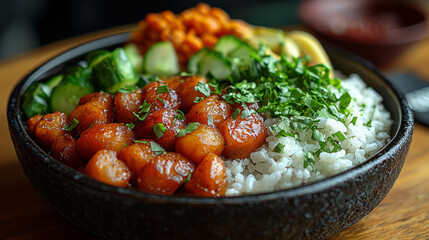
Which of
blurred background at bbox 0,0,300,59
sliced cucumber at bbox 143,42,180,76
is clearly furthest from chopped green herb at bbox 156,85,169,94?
blurred background at bbox 0,0,300,59

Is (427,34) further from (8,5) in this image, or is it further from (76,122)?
(8,5)

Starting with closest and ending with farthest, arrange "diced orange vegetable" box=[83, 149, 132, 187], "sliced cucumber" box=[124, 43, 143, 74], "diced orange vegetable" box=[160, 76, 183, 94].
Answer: "diced orange vegetable" box=[83, 149, 132, 187] → "diced orange vegetable" box=[160, 76, 183, 94] → "sliced cucumber" box=[124, 43, 143, 74]

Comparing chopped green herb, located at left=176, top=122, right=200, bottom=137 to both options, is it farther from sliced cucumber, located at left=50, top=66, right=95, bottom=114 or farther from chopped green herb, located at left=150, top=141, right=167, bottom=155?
sliced cucumber, located at left=50, top=66, right=95, bottom=114

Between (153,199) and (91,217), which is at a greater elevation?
(153,199)

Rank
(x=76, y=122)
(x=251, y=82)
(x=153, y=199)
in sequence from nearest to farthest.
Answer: (x=153, y=199) → (x=76, y=122) → (x=251, y=82)

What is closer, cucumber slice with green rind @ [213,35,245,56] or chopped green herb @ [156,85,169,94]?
chopped green herb @ [156,85,169,94]

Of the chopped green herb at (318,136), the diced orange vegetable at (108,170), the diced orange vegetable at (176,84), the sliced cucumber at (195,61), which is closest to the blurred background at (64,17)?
the sliced cucumber at (195,61)

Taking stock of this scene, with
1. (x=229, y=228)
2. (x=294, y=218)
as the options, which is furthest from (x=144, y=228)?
(x=294, y=218)
